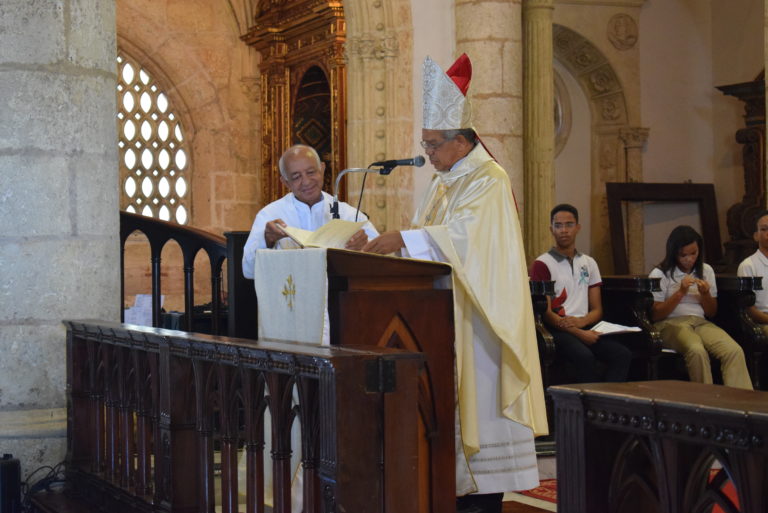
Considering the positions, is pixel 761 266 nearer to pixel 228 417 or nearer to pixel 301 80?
pixel 228 417

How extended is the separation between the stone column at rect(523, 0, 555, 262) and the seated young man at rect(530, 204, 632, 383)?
9.79 ft

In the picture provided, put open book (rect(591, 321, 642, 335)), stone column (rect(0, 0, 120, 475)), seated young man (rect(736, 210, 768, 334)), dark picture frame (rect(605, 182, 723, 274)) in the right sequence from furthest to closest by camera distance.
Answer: dark picture frame (rect(605, 182, 723, 274))
seated young man (rect(736, 210, 768, 334))
open book (rect(591, 321, 642, 335))
stone column (rect(0, 0, 120, 475))

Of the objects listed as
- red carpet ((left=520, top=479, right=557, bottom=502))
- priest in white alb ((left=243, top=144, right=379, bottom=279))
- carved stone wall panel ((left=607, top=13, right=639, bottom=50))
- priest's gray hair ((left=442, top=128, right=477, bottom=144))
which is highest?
carved stone wall panel ((left=607, top=13, right=639, bottom=50))

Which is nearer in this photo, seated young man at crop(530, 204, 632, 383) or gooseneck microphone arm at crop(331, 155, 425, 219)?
gooseneck microphone arm at crop(331, 155, 425, 219)

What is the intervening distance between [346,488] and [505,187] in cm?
187

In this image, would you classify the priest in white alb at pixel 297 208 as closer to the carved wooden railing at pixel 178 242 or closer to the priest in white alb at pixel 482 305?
the priest in white alb at pixel 482 305

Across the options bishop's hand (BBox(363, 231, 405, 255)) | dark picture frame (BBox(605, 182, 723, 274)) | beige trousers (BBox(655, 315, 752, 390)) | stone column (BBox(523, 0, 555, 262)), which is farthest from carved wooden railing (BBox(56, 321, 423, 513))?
dark picture frame (BBox(605, 182, 723, 274))

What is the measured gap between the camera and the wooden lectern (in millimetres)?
3514

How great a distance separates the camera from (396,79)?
364 inches

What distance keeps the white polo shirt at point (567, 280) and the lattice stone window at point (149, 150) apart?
7.07 meters

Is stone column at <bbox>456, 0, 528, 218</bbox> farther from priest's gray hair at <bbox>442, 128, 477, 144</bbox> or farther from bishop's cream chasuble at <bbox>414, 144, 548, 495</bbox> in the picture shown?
bishop's cream chasuble at <bbox>414, 144, 548, 495</bbox>

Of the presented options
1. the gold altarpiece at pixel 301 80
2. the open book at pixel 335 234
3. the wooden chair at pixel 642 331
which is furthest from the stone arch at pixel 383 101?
the open book at pixel 335 234

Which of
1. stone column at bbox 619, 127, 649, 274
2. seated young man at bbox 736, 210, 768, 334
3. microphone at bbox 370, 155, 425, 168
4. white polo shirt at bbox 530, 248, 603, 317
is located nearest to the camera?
microphone at bbox 370, 155, 425, 168

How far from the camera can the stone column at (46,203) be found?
445cm
